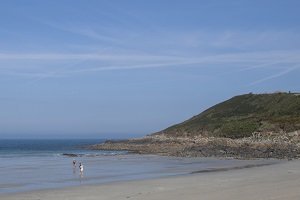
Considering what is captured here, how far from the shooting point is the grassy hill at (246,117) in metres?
77.4

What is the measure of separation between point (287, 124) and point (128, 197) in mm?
57110

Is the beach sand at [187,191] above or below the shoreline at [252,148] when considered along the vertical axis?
below

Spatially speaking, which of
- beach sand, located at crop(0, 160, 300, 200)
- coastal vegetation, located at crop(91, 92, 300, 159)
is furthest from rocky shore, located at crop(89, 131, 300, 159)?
beach sand, located at crop(0, 160, 300, 200)

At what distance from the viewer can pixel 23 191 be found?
25.2m

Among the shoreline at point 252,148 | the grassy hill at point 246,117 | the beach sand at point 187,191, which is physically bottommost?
the beach sand at point 187,191

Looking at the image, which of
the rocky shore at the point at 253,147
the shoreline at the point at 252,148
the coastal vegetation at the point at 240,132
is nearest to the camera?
the shoreline at the point at 252,148

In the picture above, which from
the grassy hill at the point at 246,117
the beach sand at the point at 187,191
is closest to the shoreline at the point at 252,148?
the grassy hill at the point at 246,117

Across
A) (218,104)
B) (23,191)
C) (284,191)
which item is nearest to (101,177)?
(23,191)

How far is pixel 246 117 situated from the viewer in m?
92.1

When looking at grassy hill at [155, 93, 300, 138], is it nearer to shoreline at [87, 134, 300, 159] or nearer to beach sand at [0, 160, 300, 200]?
shoreline at [87, 134, 300, 159]

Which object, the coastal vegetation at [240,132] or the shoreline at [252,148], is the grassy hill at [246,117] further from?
the shoreline at [252,148]

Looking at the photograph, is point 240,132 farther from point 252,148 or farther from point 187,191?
point 187,191

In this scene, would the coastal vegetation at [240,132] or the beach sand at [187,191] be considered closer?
the beach sand at [187,191]

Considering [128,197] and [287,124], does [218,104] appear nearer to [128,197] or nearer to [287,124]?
[287,124]
